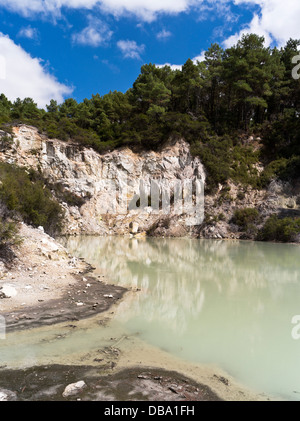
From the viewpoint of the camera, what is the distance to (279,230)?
27031 millimetres

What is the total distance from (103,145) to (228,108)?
20.6 metres

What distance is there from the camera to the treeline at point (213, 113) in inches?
1406

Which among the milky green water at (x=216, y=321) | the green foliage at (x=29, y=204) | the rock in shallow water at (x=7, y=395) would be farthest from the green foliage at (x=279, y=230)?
the rock in shallow water at (x=7, y=395)

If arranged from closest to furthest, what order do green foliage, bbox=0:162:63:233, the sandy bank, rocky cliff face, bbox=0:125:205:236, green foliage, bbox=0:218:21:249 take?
1. the sandy bank
2. green foliage, bbox=0:218:21:249
3. green foliage, bbox=0:162:63:233
4. rocky cliff face, bbox=0:125:205:236

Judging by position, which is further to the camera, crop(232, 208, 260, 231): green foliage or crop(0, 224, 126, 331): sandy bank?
crop(232, 208, 260, 231): green foliage

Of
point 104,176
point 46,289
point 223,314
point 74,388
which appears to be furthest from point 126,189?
point 74,388

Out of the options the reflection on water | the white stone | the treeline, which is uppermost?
the treeline

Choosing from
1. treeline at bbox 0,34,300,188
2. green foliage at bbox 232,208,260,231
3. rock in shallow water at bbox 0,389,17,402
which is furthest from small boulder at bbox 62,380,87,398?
treeline at bbox 0,34,300,188

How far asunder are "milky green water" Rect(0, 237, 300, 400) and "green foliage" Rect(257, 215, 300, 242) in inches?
569

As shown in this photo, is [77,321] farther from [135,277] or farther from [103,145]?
[103,145]

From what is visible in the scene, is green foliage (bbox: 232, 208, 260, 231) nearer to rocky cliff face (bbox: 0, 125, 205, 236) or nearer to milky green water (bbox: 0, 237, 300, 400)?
rocky cliff face (bbox: 0, 125, 205, 236)

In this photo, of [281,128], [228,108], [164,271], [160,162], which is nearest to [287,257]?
[164,271]

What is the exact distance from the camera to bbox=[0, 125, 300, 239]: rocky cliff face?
3134 centimetres

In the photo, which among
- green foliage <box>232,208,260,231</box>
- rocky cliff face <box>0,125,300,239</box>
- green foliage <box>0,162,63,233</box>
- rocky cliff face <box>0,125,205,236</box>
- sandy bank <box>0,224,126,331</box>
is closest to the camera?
sandy bank <box>0,224,126,331</box>
